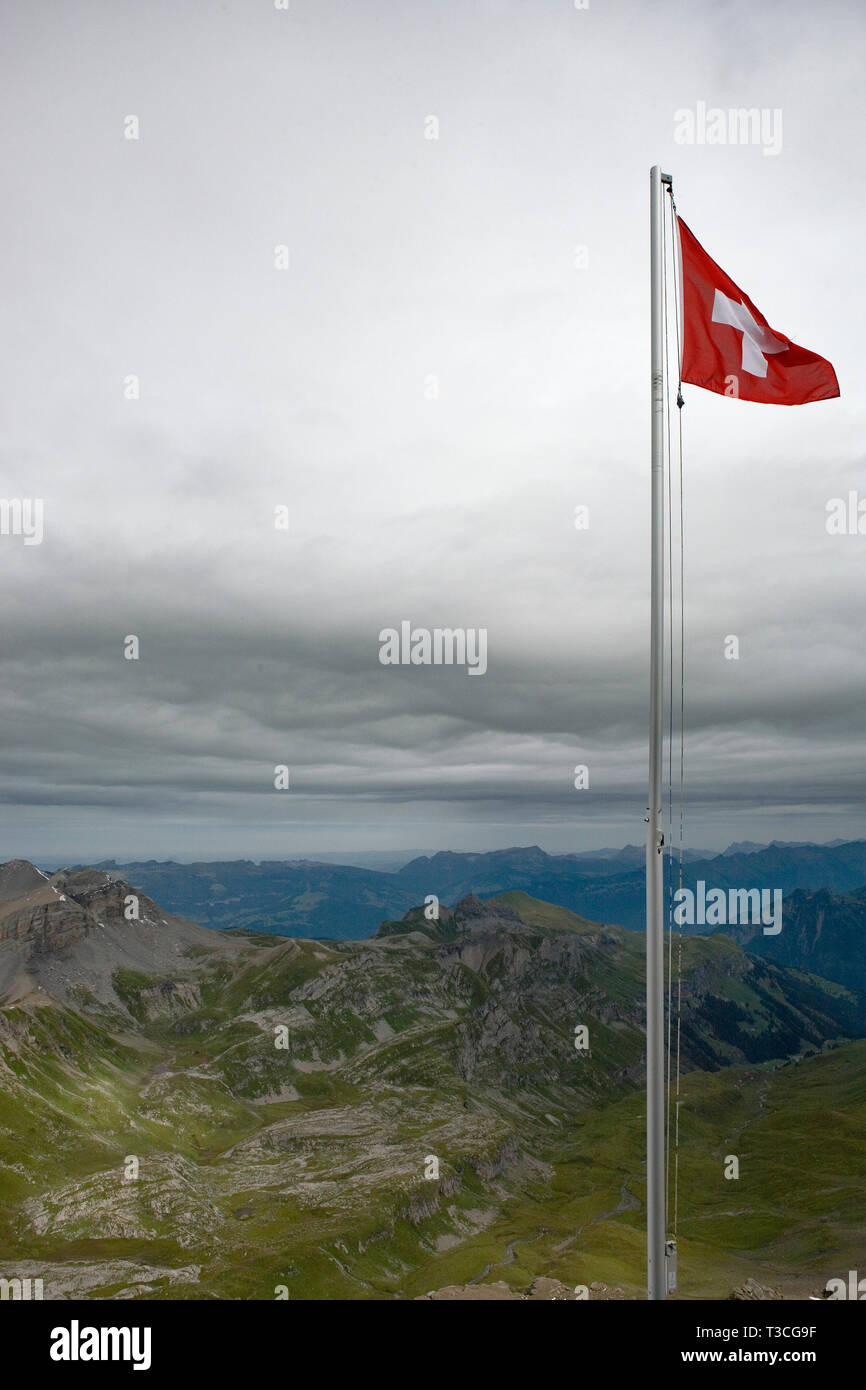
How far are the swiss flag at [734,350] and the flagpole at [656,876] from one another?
82 centimetres

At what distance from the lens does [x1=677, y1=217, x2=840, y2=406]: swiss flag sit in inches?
610

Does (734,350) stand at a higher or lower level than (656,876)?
higher

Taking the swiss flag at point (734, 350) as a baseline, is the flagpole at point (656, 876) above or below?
below

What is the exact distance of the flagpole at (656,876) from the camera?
531 inches

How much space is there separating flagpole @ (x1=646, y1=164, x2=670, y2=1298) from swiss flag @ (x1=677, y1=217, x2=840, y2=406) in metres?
0.82

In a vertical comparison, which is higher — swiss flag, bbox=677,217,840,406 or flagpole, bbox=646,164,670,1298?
swiss flag, bbox=677,217,840,406

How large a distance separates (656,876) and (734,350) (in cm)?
965

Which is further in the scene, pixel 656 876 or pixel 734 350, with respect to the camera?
pixel 734 350

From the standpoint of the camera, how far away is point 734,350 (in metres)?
15.7

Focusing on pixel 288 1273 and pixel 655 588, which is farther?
pixel 288 1273
